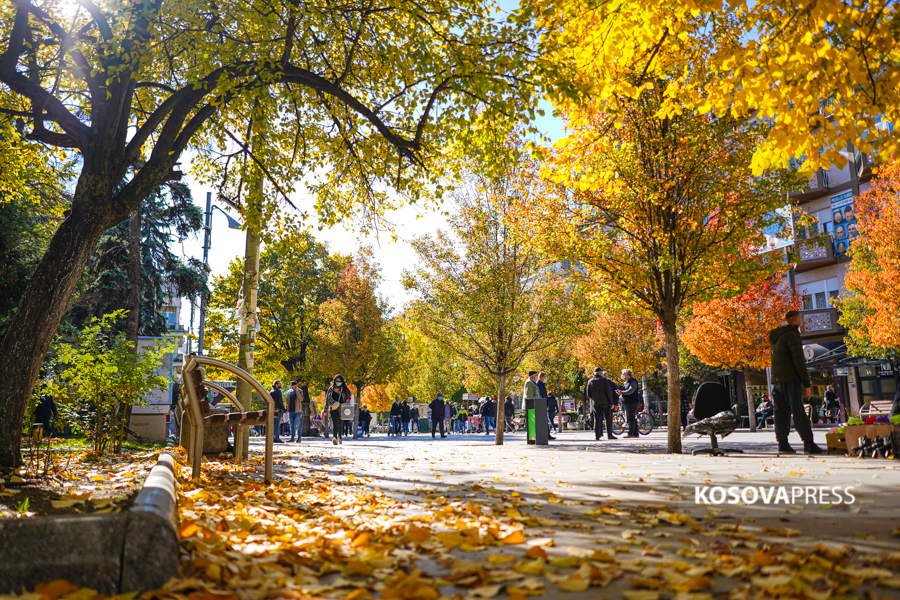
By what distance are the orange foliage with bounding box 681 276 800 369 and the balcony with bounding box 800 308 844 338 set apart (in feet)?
→ 18.6

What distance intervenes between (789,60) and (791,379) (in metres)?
5.56

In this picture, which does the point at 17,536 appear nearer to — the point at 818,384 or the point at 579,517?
the point at 579,517

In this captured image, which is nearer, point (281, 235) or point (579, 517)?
point (579, 517)

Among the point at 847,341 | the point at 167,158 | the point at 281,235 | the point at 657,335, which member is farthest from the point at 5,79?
the point at 657,335

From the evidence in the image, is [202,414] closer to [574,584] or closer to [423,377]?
[574,584]

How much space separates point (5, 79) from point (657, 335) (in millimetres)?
34993

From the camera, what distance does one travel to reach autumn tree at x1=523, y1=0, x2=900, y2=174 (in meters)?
6.09

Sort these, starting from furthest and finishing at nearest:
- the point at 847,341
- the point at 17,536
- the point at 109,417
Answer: the point at 847,341, the point at 109,417, the point at 17,536

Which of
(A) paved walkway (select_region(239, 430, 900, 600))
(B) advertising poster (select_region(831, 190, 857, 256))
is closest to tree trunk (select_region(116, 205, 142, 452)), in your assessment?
(A) paved walkway (select_region(239, 430, 900, 600))

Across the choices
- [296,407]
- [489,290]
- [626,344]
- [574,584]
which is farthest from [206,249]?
[574,584]

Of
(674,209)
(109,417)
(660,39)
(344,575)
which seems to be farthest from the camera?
(674,209)

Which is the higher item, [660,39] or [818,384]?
[660,39]

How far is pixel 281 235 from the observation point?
12.0 meters

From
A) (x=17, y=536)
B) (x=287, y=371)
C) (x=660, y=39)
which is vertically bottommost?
(x=17, y=536)
